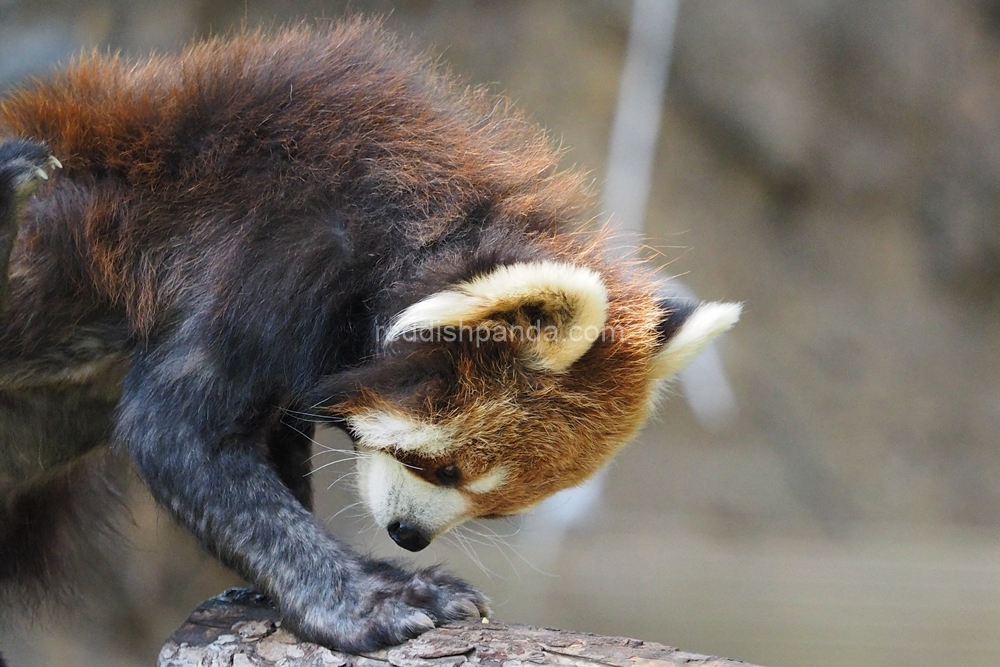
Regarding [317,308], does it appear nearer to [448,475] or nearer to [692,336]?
[448,475]

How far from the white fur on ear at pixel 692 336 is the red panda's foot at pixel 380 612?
942 mm

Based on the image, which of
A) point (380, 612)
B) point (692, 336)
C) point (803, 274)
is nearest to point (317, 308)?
point (380, 612)

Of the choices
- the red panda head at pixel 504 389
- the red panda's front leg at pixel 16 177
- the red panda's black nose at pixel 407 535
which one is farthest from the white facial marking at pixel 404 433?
the red panda's front leg at pixel 16 177

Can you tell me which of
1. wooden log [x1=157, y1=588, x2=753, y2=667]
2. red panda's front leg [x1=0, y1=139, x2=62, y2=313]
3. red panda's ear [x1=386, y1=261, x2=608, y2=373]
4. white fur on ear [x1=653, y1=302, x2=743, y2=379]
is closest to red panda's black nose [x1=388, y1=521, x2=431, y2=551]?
wooden log [x1=157, y1=588, x2=753, y2=667]

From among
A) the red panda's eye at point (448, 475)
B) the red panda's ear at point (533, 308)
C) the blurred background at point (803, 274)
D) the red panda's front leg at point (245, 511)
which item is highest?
the blurred background at point (803, 274)

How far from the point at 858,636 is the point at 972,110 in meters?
4.44

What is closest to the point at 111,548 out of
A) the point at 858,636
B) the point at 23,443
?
the point at 23,443

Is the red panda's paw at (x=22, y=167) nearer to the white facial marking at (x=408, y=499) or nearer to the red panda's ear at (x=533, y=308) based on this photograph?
the red panda's ear at (x=533, y=308)

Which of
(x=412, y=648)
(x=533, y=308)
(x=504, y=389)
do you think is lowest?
(x=412, y=648)

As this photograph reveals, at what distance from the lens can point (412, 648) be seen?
2391mm

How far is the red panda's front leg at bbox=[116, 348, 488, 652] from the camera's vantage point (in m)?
2.50

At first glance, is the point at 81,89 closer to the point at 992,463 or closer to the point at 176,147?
the point at 176,147

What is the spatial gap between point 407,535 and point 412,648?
47cm

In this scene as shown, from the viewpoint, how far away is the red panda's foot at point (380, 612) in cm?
242
